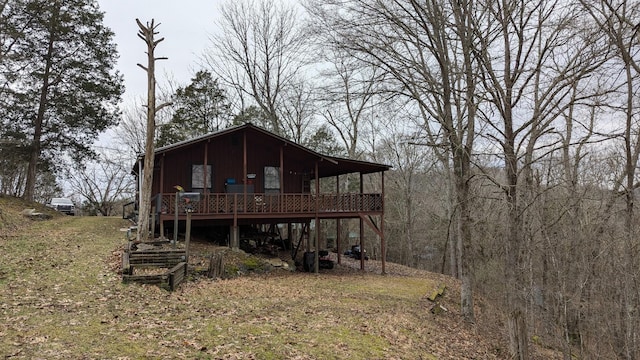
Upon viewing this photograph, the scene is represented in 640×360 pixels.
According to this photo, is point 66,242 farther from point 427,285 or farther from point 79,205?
point 79,205

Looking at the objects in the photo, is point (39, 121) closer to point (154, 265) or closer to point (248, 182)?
point (248, 182)

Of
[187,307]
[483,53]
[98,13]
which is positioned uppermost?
[98,13]

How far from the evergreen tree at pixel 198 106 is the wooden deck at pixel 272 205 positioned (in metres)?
15.4

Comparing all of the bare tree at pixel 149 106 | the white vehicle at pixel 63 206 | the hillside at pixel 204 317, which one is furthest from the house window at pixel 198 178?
the white vehicle at pixel 63 206

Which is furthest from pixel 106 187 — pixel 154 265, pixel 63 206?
pixel 154 265

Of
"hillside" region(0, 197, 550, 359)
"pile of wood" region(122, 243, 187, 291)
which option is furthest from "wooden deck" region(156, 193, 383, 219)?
"pile of wood" region(122, 243, 187, 291)

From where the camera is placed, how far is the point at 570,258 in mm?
10992

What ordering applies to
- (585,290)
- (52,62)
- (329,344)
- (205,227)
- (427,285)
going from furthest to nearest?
1. (52,62)
2. (205,227)
3. (427,285)
4. (585,290)
5. (329,344)

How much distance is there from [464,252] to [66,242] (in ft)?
44.4

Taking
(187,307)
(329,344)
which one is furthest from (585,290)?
(187,307)

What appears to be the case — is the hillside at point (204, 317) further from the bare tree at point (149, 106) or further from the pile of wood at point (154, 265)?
the bare tree at point (149, 106)

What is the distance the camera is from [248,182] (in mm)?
19125

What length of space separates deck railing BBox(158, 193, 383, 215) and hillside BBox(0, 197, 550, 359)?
2.79 metres

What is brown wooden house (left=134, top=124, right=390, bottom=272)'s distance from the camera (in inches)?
634
